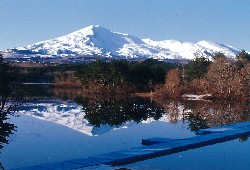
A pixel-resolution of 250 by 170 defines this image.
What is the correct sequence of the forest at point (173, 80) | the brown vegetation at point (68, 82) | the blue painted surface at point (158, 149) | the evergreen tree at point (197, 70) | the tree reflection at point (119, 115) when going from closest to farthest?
the blue painted surface at point (158, 149), the tree reflection at point (119, 115), the forest at point (173, 80), the evergreen tree at point (197, 70), the brown vegetation at point (68, 82)

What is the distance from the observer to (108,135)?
13328 mm

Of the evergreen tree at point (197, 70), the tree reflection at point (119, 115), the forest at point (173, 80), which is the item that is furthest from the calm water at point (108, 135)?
the evergreen tree at point (197, 70)

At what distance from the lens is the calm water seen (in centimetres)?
920

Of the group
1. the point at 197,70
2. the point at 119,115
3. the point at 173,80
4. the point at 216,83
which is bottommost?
the point at 119,115

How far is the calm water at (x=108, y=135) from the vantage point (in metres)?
9.20

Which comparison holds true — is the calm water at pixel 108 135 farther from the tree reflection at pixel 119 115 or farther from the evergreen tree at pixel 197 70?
the evergreen tree at pixel 197 70

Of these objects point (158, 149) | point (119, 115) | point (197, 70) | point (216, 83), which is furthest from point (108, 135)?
point (197, 70)

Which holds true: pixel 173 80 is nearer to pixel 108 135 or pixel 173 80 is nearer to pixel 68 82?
pixel 68 82

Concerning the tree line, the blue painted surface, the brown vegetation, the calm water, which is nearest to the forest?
the tree line

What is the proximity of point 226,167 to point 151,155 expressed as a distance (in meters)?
1.51

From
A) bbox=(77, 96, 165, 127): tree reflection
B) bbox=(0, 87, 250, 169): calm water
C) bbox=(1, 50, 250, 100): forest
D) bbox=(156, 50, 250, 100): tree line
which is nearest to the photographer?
bbox=(0, 87, 250, 169): calm water

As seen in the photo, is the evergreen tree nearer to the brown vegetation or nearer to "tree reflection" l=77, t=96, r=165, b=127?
the brown vegetation

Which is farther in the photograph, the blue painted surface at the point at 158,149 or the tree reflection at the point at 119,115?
the tree reflection at the point at 119,115

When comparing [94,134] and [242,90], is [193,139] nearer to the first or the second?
[94,134]
